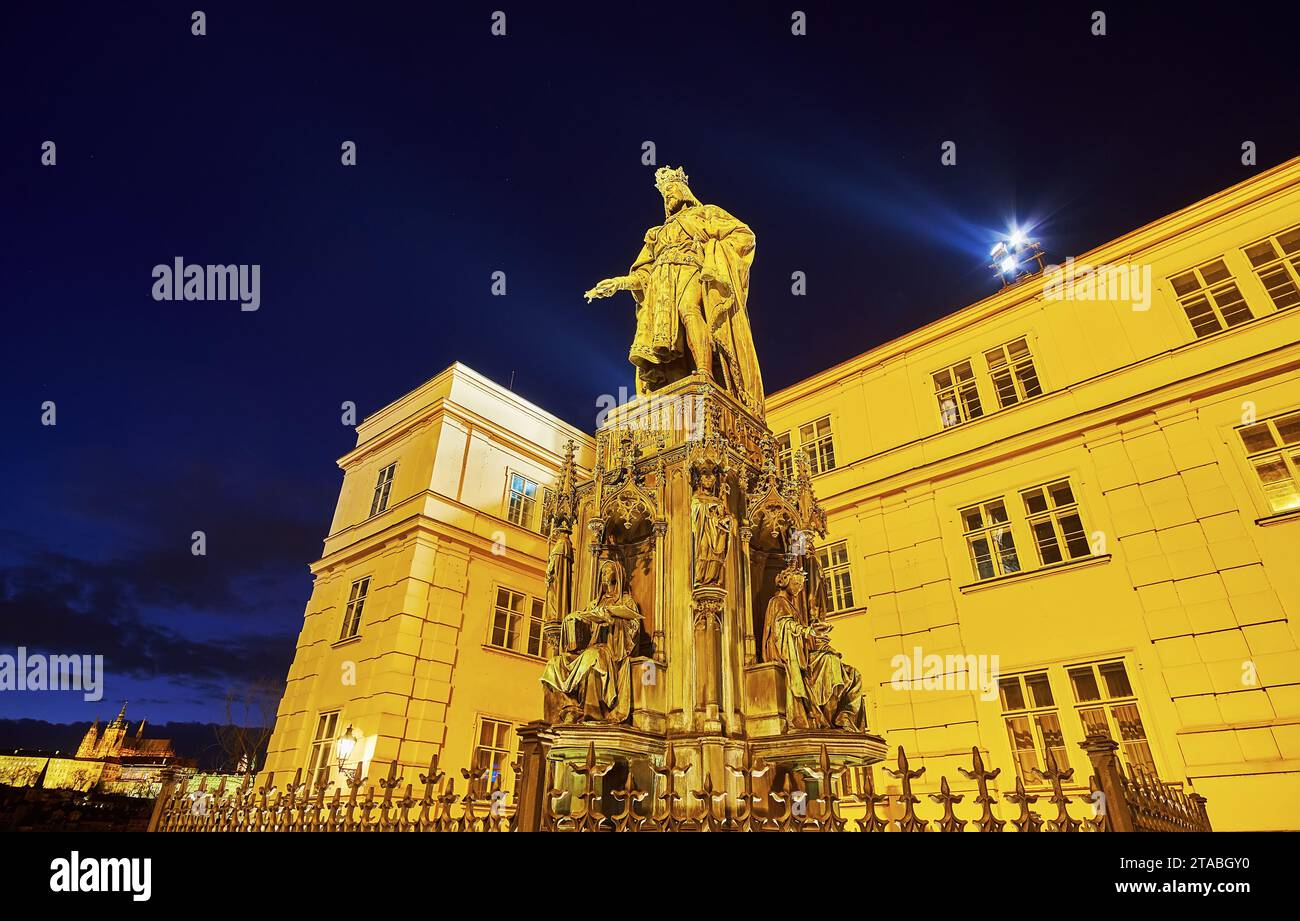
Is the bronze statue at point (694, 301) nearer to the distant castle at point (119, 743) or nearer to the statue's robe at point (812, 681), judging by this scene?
the statue's robe at point (812, 681)

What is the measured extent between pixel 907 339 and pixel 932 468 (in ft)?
15.2

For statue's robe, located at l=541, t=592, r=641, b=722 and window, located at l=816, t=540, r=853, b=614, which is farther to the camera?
window, located at l=816, t=540, r=853, b=614

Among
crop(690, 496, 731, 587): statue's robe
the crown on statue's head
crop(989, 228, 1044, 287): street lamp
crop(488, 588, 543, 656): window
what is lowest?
crop(690, 496, 731, 587): statue's robe

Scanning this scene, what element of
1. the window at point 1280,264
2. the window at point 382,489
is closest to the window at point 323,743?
the window at point 382,489

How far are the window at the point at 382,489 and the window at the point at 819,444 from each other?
14.3m

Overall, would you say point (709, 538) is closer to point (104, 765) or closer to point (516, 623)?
point (516, 623)

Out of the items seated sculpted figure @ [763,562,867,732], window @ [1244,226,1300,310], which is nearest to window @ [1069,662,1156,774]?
window @ [1244,226,1300,310]

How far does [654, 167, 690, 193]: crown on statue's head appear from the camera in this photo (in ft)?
33.3

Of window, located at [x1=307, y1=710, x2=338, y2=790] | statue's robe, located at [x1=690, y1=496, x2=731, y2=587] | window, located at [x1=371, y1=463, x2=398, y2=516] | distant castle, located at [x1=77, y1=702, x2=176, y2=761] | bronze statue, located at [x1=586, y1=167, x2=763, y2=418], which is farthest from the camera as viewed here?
distant castle, located at [x1=77, y1=702, x2=176, y2=761]

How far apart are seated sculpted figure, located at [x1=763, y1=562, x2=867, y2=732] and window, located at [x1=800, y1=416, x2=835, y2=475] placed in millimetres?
13823

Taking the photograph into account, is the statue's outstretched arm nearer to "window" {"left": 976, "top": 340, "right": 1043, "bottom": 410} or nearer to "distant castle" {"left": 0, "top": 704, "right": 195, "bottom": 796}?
"window" {"left": 976, "top": 340, "right": 1043, "bottom": 410}

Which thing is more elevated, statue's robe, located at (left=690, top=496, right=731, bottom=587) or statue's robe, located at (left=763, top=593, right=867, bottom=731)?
statue's robe, located at (left=690, top=496, right=731, bottom=587)

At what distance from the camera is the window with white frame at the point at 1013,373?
56.6 ft
